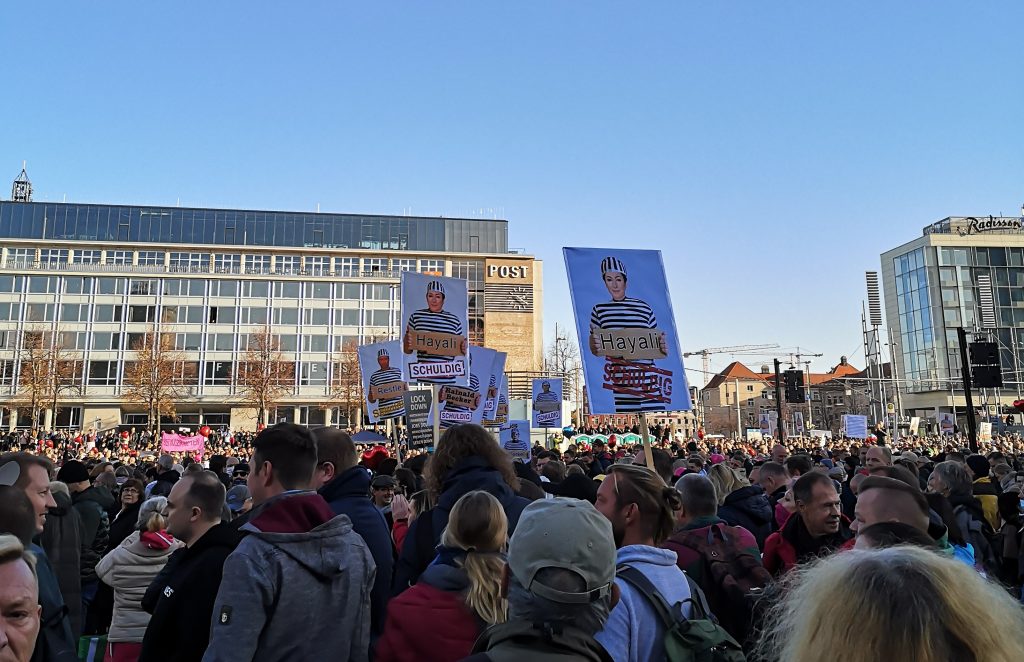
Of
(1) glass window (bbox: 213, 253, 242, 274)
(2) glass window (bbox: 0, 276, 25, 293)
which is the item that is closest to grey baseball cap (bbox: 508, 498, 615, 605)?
(1) glass window (bbox: 213, 253, 242, 274)

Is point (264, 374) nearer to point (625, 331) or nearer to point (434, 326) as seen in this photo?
point (434, 326)

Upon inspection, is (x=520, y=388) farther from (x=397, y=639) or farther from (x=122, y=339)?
(x=397, y=639)

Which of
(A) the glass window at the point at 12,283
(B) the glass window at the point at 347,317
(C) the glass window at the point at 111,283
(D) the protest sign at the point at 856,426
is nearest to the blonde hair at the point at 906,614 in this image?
(D) the protest sign at the point at 856,426

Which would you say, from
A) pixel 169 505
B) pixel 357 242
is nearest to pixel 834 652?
pixel 169 505

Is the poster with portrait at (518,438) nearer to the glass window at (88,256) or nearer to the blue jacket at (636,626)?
the blue jacket at (636,626)

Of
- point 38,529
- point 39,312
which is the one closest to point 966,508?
point 38,529

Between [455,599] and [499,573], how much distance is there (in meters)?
0.24

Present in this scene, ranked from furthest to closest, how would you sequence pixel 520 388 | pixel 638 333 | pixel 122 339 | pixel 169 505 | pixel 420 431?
pixel 520 388 → pixel 122 339 → pixel 420 431 → pixel 638 333 → pixel 169 505

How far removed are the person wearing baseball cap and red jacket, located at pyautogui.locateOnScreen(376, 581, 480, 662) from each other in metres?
0.92

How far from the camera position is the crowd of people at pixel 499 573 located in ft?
4.99

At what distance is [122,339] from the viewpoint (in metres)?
76.1

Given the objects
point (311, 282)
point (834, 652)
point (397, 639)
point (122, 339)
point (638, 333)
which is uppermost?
point (311, 282)

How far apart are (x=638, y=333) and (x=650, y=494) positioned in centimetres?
577

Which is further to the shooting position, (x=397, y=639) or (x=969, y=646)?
(x=397, y=639)
